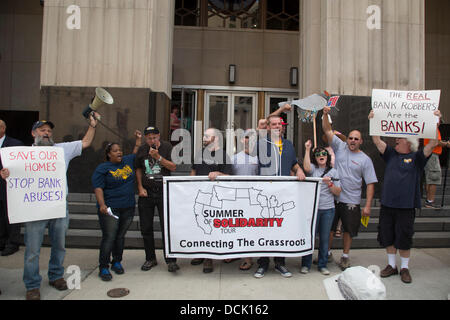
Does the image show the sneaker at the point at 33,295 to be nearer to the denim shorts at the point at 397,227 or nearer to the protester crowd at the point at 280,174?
the protester crowd at the point at 280,174

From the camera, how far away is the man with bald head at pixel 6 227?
4.76 m

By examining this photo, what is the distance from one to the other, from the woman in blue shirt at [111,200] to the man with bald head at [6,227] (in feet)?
5.68

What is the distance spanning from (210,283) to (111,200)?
1691 mm

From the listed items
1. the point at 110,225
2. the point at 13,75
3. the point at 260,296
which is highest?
the point at 13,75

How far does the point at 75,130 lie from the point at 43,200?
370cm

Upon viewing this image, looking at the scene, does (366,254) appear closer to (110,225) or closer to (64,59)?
(110,225)

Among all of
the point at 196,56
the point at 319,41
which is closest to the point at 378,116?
the point at 319,41

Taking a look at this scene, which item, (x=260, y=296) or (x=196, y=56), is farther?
(x=196, y=56)

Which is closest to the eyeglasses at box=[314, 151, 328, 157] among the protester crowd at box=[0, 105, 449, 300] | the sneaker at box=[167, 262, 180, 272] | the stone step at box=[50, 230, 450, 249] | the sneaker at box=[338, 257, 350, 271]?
the protester crowd at box=[0, 105, 449, 300]

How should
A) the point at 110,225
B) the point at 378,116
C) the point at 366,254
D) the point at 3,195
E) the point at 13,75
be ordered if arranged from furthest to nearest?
the point at 13,75 → the point at 366,254 → the point at 3,195 → the point at 378,116 → the point at 110,225

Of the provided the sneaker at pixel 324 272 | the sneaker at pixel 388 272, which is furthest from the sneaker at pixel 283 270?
the sneaker at pixel 388 272

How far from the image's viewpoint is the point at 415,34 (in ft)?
24.0

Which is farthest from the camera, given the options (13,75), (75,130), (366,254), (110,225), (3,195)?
(13,75)

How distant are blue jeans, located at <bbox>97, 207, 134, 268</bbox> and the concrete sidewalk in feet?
0.94
